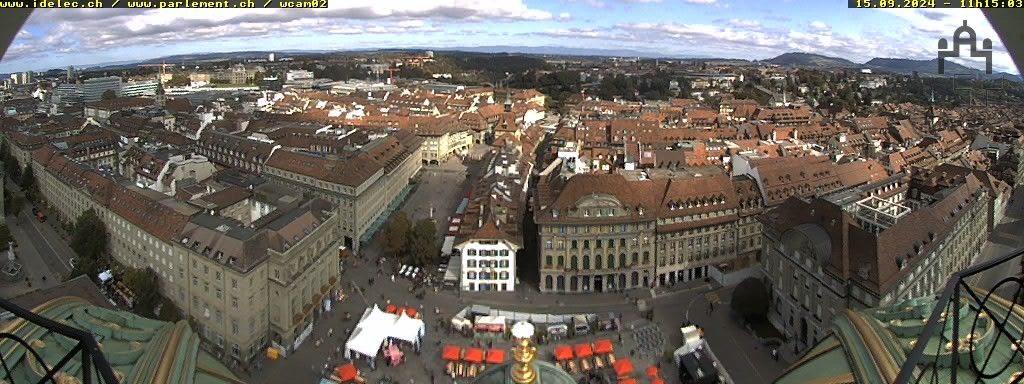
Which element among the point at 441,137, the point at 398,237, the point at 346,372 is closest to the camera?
the point at 346,372

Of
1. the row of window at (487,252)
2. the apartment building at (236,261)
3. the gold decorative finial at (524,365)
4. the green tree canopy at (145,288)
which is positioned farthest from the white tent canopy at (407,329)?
the gold decorative finial at (524,365)

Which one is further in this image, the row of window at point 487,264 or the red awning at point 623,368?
the row of window at point 487,264

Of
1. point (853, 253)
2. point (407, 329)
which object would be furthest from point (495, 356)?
point (853, 253)

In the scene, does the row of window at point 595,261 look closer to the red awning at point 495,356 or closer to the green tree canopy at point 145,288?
the red awning at point 495,356

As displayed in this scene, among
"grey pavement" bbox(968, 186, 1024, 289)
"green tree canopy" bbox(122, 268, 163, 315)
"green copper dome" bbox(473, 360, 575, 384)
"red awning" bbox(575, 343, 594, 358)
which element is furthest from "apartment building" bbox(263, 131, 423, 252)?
"green copper dome" bbox(473, 360, 575, 384)

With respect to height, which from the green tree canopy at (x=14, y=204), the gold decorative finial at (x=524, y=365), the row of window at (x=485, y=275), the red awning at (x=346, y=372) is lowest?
the red awning at (x=346, y=372)

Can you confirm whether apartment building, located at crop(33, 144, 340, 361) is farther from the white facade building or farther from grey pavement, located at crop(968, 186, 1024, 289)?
grey pavement, located at crop(968, 186, 1024, 289)

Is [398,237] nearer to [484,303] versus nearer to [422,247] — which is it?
[422,247]
